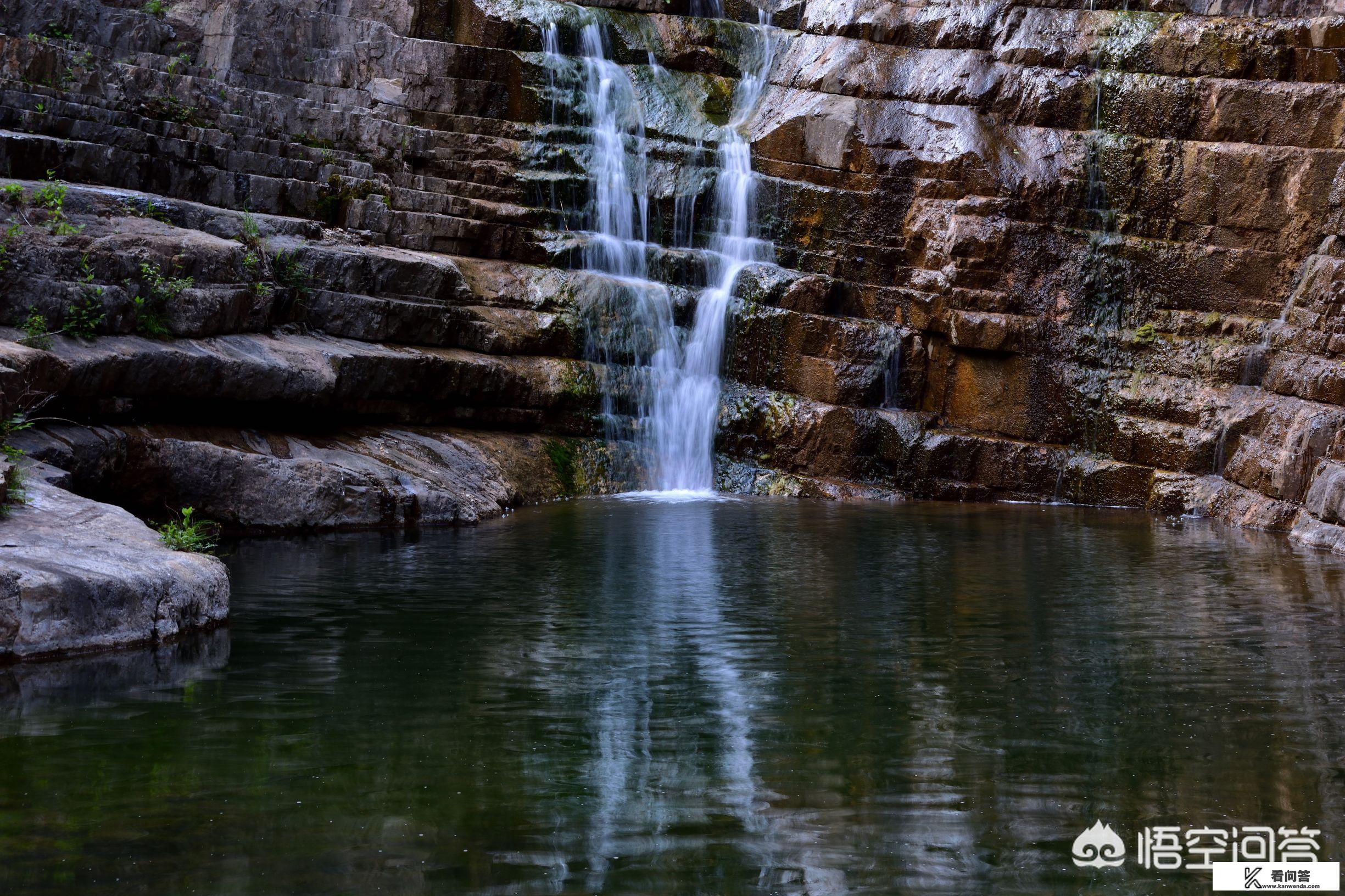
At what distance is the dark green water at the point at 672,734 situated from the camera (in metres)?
5.78

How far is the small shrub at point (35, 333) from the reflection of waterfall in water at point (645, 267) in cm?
1047

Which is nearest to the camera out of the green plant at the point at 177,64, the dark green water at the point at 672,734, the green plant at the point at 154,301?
the dark green water at the point at 672,734

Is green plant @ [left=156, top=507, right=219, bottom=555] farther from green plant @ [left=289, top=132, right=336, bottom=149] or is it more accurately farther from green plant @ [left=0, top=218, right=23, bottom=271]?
green plant @ [left=289, top=132, right=336, bottom=149]

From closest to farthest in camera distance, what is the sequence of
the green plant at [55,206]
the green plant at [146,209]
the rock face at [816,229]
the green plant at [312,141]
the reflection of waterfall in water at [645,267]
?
the green plant at [55,206]
the green plant at [146,209]
the rock face at [816,229]
the reflection of waterfall in water at [645,267]
the green plant at [312,141]

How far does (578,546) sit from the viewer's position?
16.0 meters

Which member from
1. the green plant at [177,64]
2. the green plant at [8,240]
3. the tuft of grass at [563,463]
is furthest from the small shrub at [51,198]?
the tuft of grass at [563,463]

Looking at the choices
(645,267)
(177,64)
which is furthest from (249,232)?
(645,267)

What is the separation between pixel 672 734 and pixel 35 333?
10362 millimetres

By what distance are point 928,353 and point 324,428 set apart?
37.4ft

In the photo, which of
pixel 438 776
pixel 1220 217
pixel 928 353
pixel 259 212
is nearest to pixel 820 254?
pixel 928 353

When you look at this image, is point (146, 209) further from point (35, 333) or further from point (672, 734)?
point (672, 734)

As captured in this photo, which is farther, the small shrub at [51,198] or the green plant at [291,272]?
the green plant at [291,272]

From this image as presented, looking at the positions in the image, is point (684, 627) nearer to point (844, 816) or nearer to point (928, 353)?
point (844, 816)

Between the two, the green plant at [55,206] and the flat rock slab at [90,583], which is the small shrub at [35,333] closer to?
the green plant at [55,206]
